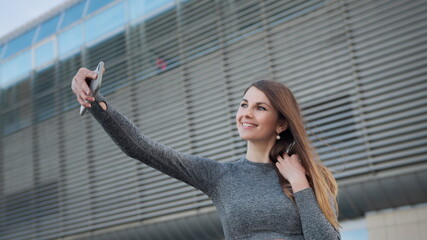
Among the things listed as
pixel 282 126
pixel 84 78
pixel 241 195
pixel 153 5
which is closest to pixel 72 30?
pixel 153 5

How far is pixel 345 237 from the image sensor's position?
973cm

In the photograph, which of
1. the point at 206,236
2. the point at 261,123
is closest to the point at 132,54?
the point at 206,236

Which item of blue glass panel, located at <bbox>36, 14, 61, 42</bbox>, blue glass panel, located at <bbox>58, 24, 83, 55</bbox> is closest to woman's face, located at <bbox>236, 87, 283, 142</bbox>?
blue glass panel, located at <bbox>58, 24, 83, 55</bbox>

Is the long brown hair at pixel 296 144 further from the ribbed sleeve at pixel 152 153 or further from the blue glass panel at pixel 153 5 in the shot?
the blue glass panel at pixel 153 5

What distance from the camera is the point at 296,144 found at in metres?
2.48

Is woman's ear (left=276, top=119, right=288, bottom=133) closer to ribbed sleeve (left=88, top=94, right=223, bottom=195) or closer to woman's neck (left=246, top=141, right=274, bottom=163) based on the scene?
woman's neck (left=246, top=141, right=274, bottom=163)

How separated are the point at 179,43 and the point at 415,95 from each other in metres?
5.50

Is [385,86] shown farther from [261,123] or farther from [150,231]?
[261,123]

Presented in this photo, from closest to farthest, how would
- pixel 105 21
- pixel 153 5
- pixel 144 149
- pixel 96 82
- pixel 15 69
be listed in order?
pixel 96 82
pixel 144 149
pixel 153 5
pixel 105 21
pixel 15 69

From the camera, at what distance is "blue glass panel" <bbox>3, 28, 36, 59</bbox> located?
53.5ft

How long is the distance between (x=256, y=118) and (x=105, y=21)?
12.3 meters

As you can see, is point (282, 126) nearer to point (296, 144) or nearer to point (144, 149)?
point (296, 144)

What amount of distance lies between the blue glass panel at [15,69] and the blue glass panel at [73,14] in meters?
1.68

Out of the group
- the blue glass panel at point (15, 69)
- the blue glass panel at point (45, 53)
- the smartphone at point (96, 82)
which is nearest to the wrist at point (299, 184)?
the smartphone at point (96, 82)
